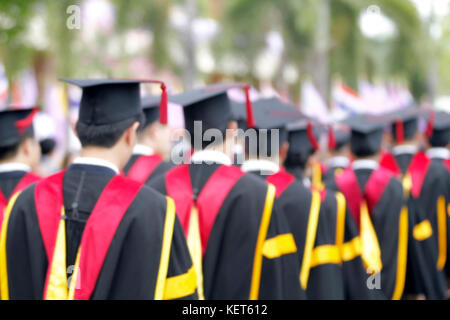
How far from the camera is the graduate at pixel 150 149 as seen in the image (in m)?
4.79

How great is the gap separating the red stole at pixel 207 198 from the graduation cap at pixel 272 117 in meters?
0.69

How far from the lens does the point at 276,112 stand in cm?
424

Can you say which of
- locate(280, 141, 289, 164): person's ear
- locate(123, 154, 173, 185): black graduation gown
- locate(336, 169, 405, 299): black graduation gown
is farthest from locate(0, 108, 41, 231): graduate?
locate(336, 169, 405, 299): black graduation gown

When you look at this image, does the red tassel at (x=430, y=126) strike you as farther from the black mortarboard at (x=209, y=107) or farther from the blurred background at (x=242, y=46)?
the blurred background at (x=242, y=46)

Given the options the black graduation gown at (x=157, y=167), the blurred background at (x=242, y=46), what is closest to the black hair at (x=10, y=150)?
the black graduation gown at (x=157, y=167)

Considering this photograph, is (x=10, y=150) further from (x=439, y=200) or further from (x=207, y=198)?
(x=439, y=200)

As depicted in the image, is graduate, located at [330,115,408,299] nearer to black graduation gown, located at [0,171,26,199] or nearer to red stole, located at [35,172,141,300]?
black graduation gown, located at [0,171,26,199]

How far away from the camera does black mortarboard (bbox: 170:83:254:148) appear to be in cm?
346

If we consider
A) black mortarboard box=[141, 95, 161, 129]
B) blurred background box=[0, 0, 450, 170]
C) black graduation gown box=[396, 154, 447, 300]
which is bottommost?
black graduation gown box=[396, 154, 447, 300]

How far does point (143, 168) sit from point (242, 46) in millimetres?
14509
